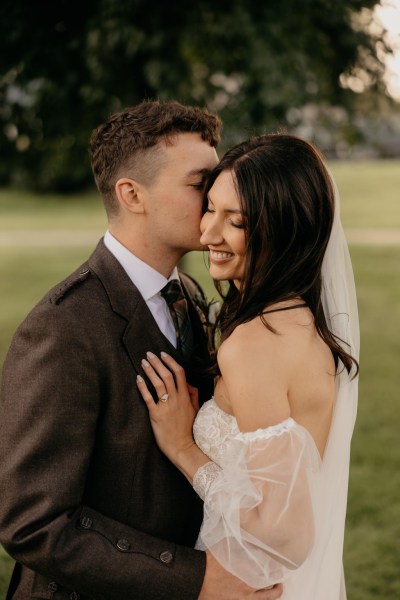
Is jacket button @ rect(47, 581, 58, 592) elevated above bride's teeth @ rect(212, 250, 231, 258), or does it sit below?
below

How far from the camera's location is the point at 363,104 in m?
8.82

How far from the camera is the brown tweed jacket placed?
2203 millimetres

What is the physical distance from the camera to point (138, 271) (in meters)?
2.66

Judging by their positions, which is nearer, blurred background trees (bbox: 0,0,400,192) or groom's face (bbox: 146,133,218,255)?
groom's face (bbox: 146,133,218,255)

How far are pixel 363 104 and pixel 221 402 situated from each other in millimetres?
7074

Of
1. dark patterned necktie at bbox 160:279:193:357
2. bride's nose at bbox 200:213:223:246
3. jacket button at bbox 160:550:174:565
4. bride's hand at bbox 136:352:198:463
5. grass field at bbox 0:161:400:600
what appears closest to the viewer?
jacket button at bbox 160:550:174:565

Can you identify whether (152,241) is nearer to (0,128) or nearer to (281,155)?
(281,155)

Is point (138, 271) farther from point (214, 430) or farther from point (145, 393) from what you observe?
point (214, 430)

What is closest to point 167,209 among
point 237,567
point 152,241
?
point 152,241

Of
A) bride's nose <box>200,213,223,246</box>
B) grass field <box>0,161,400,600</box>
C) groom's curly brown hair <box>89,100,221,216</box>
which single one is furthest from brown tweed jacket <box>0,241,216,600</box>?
grass field <box>0,161,400,600</box>

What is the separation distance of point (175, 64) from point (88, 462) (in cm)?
489

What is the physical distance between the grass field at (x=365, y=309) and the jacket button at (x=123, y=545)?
285cm

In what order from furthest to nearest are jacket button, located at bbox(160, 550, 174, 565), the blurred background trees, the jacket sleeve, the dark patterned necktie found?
the blurred background trees < the dark patterned necktie < jacket button, located at bbox(160, 550, 174, 565) < the jacket sleeve

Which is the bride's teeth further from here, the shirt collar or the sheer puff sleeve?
the sheer puff sleeve
